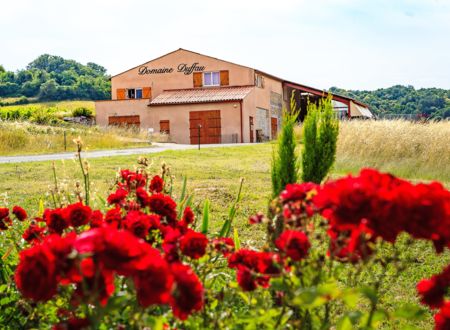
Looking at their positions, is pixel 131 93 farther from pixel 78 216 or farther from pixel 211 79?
pixel 78 216

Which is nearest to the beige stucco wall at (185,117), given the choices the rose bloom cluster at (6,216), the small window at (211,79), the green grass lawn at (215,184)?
the small window at (211,79)

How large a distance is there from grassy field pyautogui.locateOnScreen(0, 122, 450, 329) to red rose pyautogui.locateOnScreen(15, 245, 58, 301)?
5.36m

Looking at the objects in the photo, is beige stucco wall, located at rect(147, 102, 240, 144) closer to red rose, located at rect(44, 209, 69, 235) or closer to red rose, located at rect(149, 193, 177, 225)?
red rose, located at rect(149, 193, 177, 225)

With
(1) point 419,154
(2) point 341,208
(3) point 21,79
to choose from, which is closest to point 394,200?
(2) point 341,208

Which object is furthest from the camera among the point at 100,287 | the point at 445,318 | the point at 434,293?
the point at 434,293

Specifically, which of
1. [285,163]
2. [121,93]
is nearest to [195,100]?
[121,93]

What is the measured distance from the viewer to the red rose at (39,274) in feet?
5.90

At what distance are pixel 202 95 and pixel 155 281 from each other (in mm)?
34877

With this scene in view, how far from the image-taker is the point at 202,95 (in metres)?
36.3

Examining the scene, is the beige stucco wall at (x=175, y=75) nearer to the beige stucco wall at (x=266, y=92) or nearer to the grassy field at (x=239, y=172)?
the beige stucco wall at (x=266, y=92)

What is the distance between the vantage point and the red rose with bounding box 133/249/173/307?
1756 millimetres

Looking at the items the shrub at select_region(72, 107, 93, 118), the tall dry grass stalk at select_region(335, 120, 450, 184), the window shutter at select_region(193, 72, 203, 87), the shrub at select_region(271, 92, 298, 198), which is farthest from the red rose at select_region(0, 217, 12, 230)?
the shrub at select_region(72, 107, 93, 118)

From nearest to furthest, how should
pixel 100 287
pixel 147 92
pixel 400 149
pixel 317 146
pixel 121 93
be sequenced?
pixel 100 287, pixel 317 146, pixel 400 149, pixel 147 92, pixel 121 93

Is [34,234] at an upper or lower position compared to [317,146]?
lower
